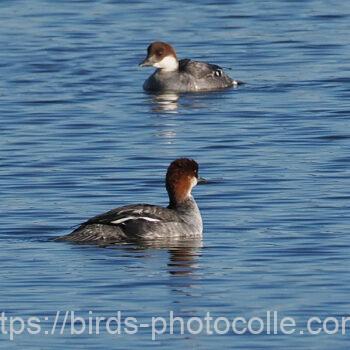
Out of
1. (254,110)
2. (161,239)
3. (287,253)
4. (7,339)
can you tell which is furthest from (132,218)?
(254,110)

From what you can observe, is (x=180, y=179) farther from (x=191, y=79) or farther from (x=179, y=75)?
(x=179, y=75)

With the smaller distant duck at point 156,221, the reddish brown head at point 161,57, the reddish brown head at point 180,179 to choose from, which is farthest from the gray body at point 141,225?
the reddish brown head at point 161,57

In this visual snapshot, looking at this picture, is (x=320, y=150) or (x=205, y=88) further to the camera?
(x=205, y=88)

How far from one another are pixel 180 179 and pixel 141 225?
0.86m

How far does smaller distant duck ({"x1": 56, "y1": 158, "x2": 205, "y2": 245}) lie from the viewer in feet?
57.3

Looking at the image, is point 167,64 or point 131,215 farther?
point 167,64

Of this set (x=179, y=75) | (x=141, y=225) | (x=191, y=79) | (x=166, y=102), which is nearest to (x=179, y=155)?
(x=166, y=102)

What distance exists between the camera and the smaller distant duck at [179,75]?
28281 mm

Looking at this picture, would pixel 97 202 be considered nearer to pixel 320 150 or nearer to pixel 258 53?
pixel 320 150

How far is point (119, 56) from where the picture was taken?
Result: 31.6 m

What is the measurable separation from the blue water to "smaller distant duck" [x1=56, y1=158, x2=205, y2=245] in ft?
0.61

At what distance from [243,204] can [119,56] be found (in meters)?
12.6

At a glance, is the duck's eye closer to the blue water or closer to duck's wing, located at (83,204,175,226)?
the blue water

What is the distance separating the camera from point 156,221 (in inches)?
702
